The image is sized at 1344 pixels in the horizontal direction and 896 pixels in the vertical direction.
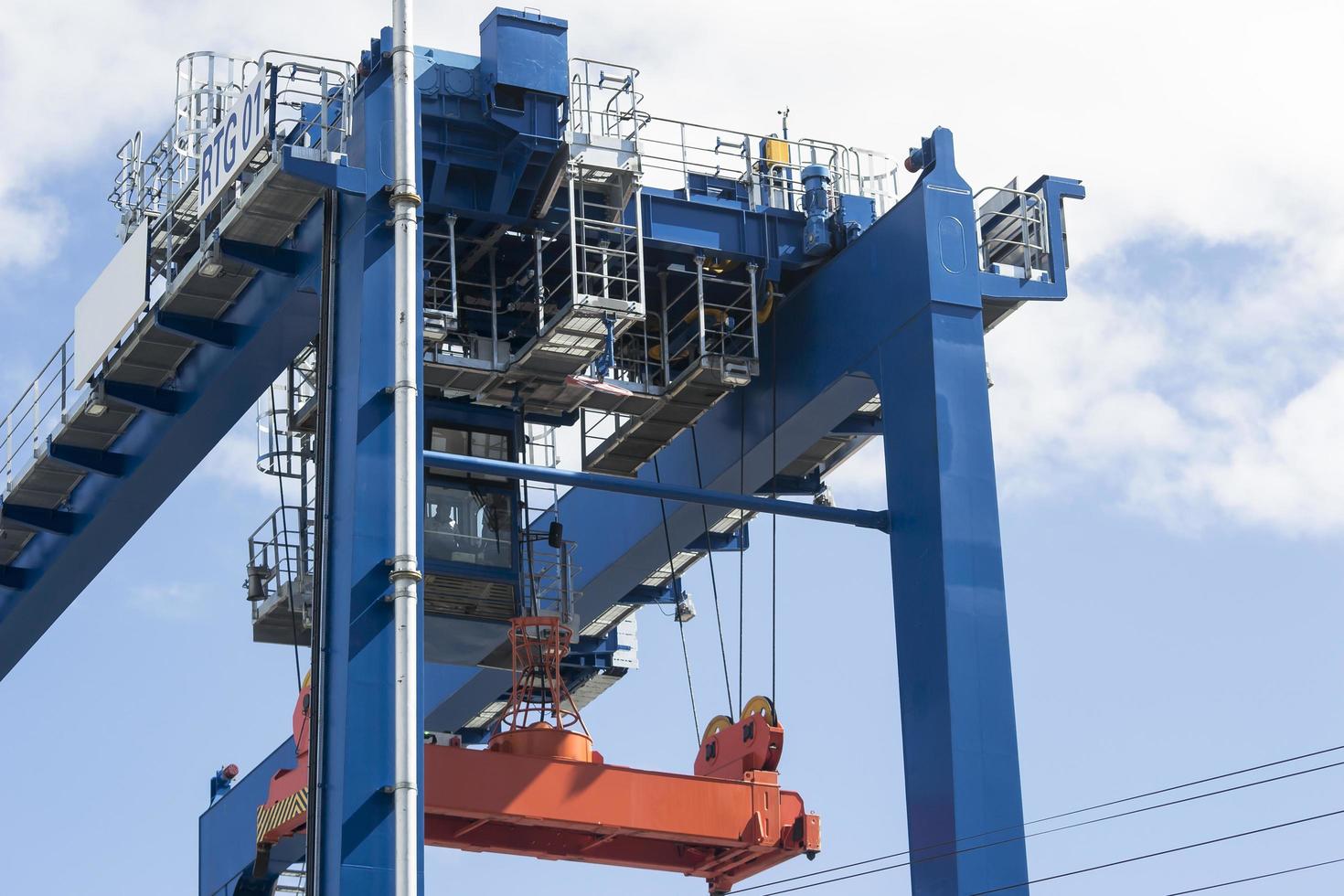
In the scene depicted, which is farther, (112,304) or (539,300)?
(112,304)

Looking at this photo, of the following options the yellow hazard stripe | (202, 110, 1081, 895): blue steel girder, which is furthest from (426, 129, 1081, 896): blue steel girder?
the yellow hazard stripe

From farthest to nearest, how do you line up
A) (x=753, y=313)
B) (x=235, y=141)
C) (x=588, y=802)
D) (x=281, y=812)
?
(x=753, y=313)
(x=281, y=812)
(x=235, y=141)
(x=588, y=802)

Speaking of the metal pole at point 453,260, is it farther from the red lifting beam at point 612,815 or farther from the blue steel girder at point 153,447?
the red lifting beam at point 612,815

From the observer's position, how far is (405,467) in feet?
77.4

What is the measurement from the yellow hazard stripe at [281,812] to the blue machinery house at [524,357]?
7.18 ft

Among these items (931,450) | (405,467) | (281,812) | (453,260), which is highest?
(453,260)

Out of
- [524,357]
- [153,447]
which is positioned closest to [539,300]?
[524,357]

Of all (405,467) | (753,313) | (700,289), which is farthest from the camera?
(753,313)

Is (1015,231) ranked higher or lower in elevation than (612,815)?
higher

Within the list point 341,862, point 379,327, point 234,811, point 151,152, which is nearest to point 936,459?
point 379,327

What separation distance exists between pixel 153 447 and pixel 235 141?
225 inches

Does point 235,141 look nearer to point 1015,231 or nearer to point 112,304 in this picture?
point 112,304

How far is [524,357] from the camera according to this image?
2659 centimetres

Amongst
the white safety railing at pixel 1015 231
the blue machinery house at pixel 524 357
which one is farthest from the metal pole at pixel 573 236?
the white safety railing at pixel 1015 231
